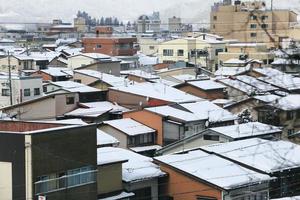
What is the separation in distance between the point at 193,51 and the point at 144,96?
10.8 m

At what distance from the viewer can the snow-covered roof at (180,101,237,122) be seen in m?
10.9

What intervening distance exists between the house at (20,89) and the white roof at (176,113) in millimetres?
4025

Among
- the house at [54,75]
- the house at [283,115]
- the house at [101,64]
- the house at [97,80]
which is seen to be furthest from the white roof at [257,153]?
the house at [101,64]

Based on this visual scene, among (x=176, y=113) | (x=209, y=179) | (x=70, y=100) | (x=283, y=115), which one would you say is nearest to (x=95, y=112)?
(x=70, y=100)

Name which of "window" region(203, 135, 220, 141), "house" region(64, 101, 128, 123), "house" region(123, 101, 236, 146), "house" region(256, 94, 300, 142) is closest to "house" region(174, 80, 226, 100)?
"house" region(64, 101, 128, 123)

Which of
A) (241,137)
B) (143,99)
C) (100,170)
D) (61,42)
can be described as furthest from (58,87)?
(61,42)

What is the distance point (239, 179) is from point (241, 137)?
2.09 m

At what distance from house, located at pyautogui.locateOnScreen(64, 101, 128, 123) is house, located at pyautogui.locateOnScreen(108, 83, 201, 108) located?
0.90ft

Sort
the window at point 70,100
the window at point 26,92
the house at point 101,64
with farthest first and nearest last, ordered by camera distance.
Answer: the house at point 101,64 → the window at point 26,92 → the window at point 70,100

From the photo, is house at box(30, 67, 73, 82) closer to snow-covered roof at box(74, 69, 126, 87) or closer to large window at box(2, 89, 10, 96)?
snow-covered roof at box(74, 69, 126, 87)

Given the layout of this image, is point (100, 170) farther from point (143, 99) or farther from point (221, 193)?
point (143, 99)

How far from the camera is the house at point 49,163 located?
5.63 meters

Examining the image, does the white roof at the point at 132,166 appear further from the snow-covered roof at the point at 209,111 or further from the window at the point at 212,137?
the snow-covered roof at the point at 209,111

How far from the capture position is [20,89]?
13312 mm
